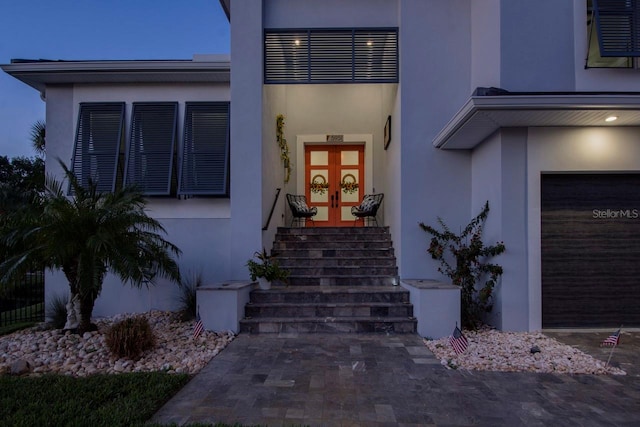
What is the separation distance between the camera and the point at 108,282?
6.81 meters

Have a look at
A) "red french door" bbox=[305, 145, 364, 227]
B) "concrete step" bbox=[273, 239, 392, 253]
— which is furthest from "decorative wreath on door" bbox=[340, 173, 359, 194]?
"concrete step" bbox=[273, 239, 392, 253]

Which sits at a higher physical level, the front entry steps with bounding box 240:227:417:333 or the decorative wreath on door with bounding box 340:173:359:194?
the decorative wreath on door with bounding box 340:173:359:194

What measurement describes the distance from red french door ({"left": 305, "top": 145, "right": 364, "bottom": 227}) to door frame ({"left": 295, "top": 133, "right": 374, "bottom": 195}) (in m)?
0.16

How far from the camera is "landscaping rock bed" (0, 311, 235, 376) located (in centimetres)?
411

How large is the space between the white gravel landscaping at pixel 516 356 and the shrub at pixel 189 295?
386 cm

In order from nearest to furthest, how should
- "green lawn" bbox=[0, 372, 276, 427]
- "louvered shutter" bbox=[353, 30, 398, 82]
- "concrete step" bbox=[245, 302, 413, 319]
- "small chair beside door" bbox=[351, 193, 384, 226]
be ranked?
"green lawn" bbox=[0, 372, 276, 427], "concrete step" bbox=[245, 302, 413, 319], "louvered shutter" bbox=[353, 30, 398, 82], "small chair beside door" bbox=[351, 193, 384, 226]

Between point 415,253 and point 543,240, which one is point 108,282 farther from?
point 543,240

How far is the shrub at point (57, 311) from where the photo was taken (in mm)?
5902

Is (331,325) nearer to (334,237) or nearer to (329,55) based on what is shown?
(334,237)

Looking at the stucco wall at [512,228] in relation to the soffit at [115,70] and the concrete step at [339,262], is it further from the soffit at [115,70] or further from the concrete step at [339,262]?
the soffit at [115,70]

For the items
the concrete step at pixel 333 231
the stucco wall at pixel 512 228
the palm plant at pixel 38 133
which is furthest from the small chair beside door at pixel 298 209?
the palm plant at pixel 38 133

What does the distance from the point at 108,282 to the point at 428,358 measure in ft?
19.1

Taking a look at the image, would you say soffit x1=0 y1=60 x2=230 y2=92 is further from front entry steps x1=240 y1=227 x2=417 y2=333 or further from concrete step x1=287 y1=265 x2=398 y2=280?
concrete step x1=287 y1=265 x2=398 y2=280

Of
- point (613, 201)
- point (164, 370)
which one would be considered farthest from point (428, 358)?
point (613, 201)
